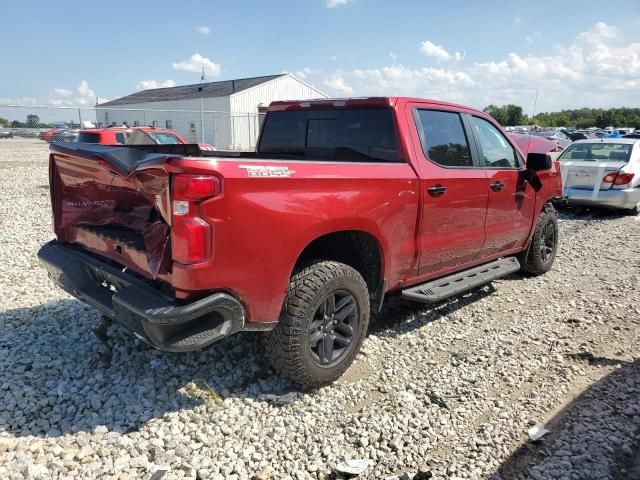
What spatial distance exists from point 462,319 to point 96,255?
10.7 feet

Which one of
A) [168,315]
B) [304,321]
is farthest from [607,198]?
[168,315]

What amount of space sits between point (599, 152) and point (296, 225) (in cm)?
952

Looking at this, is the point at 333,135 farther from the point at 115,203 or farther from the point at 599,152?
the point at 599,152

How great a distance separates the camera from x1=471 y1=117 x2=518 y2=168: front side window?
4.59m

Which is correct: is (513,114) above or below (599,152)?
above

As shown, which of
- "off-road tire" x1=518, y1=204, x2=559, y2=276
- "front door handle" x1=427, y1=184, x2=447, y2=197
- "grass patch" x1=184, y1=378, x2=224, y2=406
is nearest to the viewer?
"grass patch" x1=184, y1=378, x2=224, y2=406

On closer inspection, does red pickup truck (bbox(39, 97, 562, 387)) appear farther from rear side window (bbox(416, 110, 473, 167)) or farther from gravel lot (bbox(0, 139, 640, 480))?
gravel lot (bbox(0, 139, 640, 480))

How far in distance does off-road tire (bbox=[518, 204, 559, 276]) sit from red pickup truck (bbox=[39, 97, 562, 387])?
852mm

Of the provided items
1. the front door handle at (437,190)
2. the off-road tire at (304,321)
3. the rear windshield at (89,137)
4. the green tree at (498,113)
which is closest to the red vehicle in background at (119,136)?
the rear windshield at (89,137)

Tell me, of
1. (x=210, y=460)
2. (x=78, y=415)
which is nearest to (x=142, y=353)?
(x=78, y=415)

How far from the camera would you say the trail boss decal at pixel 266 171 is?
8.60ft

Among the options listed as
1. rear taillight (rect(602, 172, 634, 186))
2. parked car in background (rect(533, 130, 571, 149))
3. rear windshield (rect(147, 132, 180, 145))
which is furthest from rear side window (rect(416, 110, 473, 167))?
parked car in background (rect(533, 130, 571, 149))

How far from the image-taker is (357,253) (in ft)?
12.0

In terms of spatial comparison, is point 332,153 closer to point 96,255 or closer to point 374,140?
point 374,140
